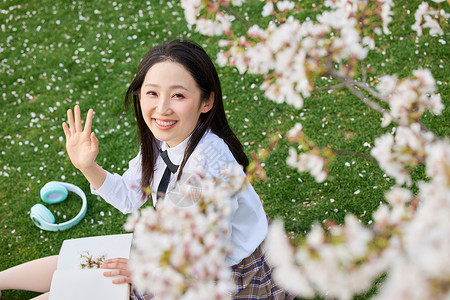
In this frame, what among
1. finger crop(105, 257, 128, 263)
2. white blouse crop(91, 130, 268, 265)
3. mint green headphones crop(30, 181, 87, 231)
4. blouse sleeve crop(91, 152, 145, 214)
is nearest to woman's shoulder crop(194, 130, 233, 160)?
white blouse crop(91, 130, 268, 265)

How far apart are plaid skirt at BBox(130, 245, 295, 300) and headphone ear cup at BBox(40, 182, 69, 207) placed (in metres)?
1.61

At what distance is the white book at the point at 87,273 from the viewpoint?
2377 mm

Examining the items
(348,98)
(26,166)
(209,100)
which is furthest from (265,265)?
(26,166)

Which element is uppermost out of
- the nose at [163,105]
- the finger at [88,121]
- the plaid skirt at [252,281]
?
the finger at [88,121]

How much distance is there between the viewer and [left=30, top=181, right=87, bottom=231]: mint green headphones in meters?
3.50

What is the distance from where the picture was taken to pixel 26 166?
13.4 feet

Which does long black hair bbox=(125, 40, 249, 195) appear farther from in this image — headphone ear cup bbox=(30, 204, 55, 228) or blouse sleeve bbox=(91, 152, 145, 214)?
headphone ear cup bbox=(30, 204, 55, 228)

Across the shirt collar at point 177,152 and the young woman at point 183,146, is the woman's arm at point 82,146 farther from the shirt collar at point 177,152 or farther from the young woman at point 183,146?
the shirt collar at point 177,152

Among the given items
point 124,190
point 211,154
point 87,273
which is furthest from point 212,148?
point 87,273

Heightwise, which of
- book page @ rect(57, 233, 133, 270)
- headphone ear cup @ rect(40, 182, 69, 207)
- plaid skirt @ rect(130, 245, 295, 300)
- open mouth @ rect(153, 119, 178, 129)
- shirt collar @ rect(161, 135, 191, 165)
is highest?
headphone ear cup @ rect(40, 182, 69, 207)

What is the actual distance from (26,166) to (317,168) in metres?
3.54

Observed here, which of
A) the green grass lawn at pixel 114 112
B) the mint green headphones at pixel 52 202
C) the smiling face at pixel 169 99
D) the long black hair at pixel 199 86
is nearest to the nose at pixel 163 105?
the smiling face at pixel 169 99

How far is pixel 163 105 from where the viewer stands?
2.16 meters

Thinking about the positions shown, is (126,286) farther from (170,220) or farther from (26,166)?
(26,166)
